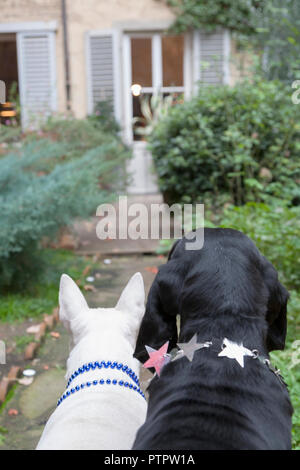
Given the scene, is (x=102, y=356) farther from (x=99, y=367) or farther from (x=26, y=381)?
(x=26, y=381)

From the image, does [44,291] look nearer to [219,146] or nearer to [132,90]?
[219,146]

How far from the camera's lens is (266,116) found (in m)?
6.03

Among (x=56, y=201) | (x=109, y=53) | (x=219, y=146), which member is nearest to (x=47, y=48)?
(x=109, y=53)

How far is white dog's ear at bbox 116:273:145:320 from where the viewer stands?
1.83 m

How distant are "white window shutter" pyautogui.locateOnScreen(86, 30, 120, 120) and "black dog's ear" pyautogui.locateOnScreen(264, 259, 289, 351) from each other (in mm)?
8766

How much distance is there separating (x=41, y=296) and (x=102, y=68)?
6483mm

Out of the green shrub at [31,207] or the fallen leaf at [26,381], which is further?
the green shrub at [31,207]

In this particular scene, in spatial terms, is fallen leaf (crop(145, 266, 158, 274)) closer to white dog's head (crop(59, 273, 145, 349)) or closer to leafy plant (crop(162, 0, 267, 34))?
white dog's head (crop(59, 273, 145, 349))

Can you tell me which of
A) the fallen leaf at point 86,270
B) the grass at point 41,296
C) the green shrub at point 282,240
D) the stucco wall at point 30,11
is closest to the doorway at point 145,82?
the stucco wall at point 30,11

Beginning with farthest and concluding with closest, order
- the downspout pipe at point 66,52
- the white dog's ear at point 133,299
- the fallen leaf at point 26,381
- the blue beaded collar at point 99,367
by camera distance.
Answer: the downspout pipe at point 66,52 → the fallen leaf at point 26,381 → the white dog's ear at point 133,299 → the blue beaded collar at point 99,367

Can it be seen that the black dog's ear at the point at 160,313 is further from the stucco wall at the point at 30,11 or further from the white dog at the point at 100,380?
the stucco wall at the point at 30,11

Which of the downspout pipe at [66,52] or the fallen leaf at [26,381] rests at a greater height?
the downspout pipe at [66,52]

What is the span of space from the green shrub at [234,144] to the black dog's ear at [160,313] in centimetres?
401

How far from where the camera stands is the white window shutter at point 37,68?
9.91 metres
